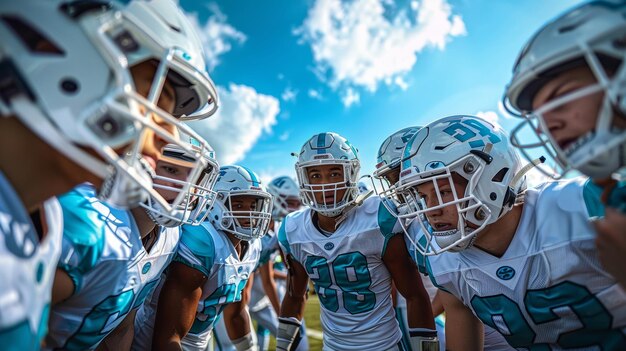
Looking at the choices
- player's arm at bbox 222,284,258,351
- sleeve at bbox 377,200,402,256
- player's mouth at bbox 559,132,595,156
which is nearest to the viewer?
player's mouth at bbox 559,132,595,156

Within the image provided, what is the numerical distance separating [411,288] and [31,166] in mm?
2567

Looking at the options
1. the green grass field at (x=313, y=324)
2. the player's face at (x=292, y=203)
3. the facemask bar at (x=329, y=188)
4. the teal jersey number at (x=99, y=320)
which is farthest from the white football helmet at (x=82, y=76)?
the player's face at (x=292, y=203)

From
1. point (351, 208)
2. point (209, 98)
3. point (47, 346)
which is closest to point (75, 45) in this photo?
point (209, 98)

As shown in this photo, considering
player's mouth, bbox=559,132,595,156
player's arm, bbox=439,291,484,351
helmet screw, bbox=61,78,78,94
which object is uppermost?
helmet screw, bbox=61,78,78,94

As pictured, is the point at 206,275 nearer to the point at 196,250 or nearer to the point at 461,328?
the point at 196,250

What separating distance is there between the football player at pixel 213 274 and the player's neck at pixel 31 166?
164 centimetres

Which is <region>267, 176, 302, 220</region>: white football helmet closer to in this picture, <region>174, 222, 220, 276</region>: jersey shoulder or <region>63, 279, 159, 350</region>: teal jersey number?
<region>174, 222, 220, 276</region>: jersey shoulder

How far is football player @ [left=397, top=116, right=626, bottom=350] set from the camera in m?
1.60

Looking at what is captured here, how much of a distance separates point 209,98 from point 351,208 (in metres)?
1.93

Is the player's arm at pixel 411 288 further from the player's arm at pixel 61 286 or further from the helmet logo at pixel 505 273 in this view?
the player's arm at pixel 61 286

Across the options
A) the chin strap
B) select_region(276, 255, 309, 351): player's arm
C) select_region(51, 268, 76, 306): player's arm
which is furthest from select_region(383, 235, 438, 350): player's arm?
select_region(51, 268, 76, 306): player's arm

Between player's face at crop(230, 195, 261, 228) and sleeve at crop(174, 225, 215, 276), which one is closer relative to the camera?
sleeve at crop(174, 225, 215, 276)

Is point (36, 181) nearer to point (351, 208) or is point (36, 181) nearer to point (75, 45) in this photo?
point (75, 45)

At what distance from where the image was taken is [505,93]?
1.42m
